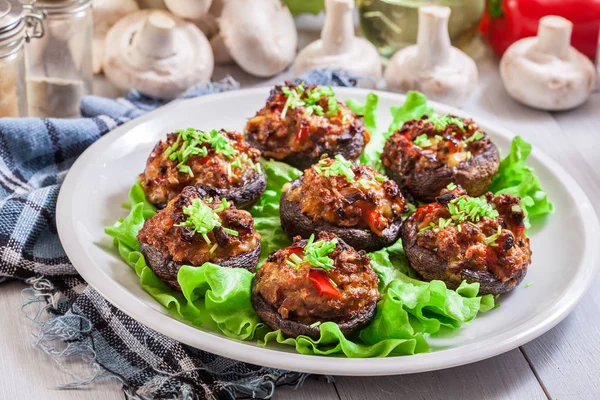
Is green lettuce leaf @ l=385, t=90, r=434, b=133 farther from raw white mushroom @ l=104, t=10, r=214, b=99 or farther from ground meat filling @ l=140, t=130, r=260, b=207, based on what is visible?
raw white mushroom @ l=104, t=10, r=214, b=99

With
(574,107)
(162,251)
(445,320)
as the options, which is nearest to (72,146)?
(162,251)

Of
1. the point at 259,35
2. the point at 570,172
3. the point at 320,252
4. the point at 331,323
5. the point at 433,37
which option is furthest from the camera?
the point at 259,35

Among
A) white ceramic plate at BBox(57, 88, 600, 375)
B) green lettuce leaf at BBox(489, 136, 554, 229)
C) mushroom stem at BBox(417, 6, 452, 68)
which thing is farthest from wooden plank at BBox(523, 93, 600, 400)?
mushroom stem at BBox(417, 6, 452, 68)

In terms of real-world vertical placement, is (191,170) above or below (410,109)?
above

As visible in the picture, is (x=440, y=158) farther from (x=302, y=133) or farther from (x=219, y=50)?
(x=219, y=50)

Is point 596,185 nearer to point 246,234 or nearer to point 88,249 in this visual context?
point 246,234

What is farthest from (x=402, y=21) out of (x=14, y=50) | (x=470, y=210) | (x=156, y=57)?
(x=14, y=50)

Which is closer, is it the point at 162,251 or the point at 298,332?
the point at 298,332
